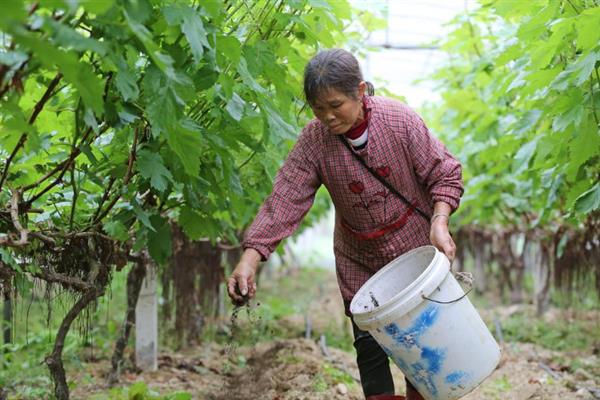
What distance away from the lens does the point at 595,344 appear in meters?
6.52

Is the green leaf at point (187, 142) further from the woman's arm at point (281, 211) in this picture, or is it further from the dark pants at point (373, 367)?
the dark pants at point (373, 367)

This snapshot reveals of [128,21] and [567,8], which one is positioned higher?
[567,8]

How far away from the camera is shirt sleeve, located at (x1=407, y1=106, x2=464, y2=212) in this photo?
2885 mm

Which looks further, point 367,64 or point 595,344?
point 367,64

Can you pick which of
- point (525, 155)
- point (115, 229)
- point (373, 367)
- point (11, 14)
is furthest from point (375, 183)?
point (11, 14)

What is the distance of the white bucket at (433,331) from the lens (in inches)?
99.2

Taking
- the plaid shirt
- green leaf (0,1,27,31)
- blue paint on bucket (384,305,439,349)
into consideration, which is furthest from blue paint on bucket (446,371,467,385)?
green leaf (0,1,27,31)

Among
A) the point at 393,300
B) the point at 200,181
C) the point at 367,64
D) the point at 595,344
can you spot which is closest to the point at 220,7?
the point at 200,181

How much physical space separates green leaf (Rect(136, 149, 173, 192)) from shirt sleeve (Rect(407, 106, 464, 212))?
2.97 feet

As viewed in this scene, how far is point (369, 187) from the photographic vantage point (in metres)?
2.93

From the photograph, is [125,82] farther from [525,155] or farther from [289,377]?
[289,377]

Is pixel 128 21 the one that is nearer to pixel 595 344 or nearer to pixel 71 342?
pixel 71 342

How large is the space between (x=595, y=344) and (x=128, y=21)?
571cm

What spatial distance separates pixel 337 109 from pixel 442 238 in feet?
1.85
